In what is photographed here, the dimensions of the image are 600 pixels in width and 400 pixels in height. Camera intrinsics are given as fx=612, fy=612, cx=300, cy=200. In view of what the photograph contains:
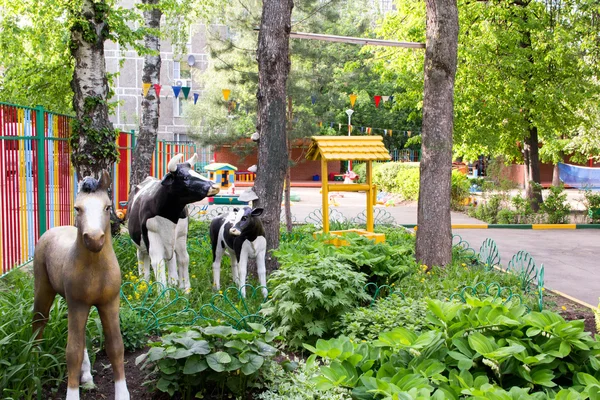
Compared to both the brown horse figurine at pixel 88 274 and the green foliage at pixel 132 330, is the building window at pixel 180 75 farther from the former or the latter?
the brown horse figurine at pixel 88 274

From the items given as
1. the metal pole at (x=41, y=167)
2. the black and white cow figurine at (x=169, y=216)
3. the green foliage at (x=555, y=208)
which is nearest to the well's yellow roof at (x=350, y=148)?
the black and white cow figurine at (x=169, y=216)

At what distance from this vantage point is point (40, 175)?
905 centimetres

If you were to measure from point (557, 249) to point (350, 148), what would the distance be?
6365 mm

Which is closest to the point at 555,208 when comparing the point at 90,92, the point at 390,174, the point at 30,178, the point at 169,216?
the point at 390,174

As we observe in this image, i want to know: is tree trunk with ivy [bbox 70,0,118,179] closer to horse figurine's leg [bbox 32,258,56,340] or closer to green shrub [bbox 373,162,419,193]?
horse figurine's leg [bbox 32,258,56,340]

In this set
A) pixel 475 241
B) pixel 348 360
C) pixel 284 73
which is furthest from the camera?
pixel 475 241

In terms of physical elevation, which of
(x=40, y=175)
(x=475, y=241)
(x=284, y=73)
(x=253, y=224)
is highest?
(x=284, y=73)

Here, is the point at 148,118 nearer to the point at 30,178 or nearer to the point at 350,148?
the point at 30,178

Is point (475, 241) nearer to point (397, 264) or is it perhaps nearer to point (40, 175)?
point (397, 264)

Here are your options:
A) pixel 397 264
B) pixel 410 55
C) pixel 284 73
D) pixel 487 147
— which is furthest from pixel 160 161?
pixel 397 264

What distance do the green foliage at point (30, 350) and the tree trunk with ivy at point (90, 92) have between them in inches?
190

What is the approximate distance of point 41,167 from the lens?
29.8 feet

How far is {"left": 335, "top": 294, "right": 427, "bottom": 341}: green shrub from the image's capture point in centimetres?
536

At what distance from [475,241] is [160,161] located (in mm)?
12565
